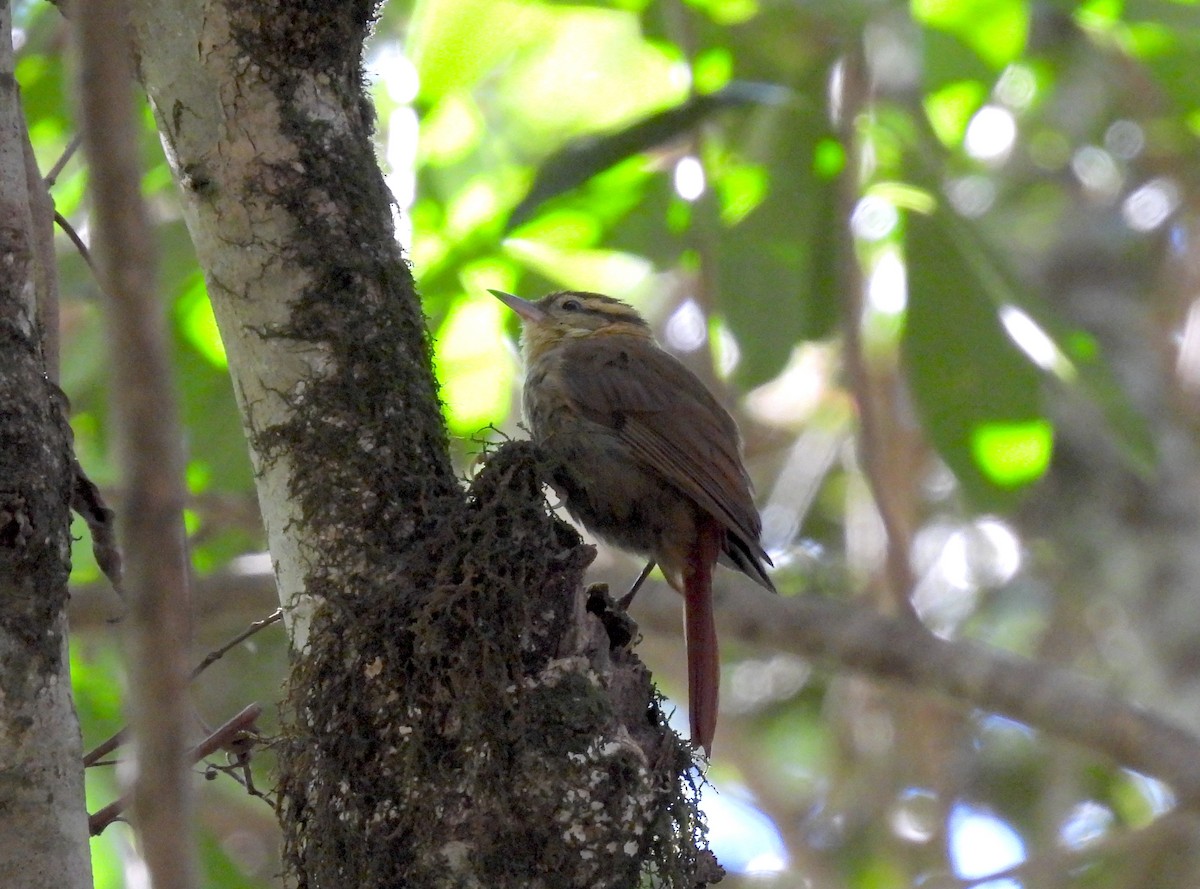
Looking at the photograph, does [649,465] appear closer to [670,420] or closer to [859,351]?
[670,420]

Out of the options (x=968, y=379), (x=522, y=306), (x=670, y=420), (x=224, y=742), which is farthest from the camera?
(x=522, y=306)

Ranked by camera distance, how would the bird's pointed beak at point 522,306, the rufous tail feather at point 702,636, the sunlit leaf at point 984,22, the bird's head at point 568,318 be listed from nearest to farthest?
the rufous tail feather at point 702,636
the bird's pointed beak at point 522,306
the bird's head at point 568,318
the sunlit leaf at point 984,22

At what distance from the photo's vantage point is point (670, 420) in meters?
3.88

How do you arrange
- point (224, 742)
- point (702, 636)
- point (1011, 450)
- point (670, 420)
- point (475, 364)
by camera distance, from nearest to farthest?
1. point (224, 742)
2. point (702, 636)
3. point (1011, 450)
4. point (670, 420)
5. point (475, 364)

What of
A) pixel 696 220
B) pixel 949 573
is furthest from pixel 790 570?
pixel 696 220

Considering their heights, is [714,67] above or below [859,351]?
above

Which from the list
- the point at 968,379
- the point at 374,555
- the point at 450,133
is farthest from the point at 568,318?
the point at 374,555

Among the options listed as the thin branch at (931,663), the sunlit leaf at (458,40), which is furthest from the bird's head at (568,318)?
the thin branch at (931,663)

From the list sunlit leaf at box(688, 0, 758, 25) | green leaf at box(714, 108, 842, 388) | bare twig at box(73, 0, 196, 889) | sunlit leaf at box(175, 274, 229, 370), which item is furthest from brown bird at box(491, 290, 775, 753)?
bare twig at box(73, 0, 196, 889)

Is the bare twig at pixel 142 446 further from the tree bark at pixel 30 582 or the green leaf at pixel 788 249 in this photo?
the green leaf at pixel 788 249

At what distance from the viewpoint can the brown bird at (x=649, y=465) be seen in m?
3.68

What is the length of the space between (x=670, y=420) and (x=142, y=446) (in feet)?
9.73

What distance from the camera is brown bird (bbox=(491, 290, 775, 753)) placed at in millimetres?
3684

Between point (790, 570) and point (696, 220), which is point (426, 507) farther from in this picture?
point (790, 570)
